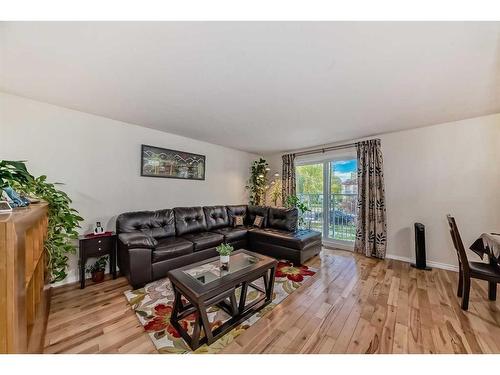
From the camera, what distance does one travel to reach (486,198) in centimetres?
273

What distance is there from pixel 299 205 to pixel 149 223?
A: 3095mm

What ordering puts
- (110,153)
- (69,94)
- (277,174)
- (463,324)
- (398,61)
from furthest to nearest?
1. (277,174)
2. (110,153)
3. (69,94)
4. (463,324)
5. (398,61)

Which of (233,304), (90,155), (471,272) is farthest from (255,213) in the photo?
(471,272)

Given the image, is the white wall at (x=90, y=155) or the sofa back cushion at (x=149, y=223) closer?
the white wall at (x=90, y=155)

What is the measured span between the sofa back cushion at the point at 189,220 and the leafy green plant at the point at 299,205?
2038mm

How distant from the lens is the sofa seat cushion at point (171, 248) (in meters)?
2.49

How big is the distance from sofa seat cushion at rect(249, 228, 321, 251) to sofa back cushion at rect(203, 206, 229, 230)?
67cm

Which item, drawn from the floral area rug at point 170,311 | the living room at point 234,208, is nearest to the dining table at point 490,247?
the living room at point 234,208

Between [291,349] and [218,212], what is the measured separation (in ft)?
9.26

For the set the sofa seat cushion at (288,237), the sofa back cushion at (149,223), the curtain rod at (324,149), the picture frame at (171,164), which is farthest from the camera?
the curtain rod at (324,149)

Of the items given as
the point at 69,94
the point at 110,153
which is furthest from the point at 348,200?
the point at 69,94

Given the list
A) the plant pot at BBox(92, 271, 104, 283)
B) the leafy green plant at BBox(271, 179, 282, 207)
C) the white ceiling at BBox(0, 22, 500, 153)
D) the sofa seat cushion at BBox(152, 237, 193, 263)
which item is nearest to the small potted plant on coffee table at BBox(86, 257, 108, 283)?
the plant pot at BBox(92, 271, 104, 283)

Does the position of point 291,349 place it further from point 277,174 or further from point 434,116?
point 277,174

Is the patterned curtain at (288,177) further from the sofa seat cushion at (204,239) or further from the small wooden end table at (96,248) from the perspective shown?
the small wooden end table at (96,248)
